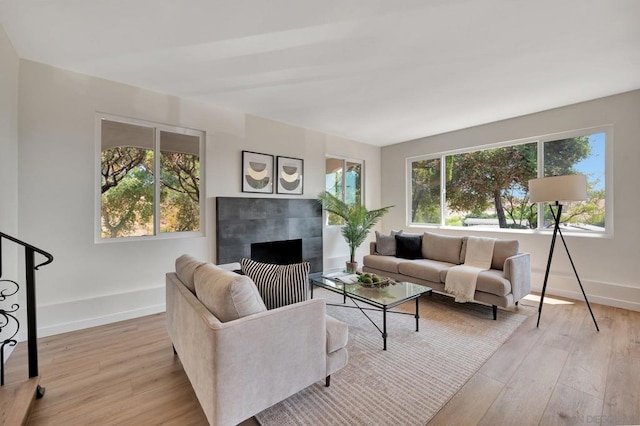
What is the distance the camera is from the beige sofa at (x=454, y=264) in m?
3.03

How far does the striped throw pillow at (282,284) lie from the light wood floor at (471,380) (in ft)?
2.28

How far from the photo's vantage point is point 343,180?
5465 millimetres

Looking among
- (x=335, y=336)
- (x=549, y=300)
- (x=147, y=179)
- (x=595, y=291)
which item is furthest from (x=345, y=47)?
(x=595, y=291)

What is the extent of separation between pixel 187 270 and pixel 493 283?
3028mm

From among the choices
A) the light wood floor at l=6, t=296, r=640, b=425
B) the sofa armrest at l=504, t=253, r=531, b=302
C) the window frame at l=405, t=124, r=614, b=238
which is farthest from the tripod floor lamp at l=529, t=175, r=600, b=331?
the window frame at l=405, t=124, r=614, b=238

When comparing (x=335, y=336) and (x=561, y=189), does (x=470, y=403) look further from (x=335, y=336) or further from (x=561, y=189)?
(x=561, y=189)

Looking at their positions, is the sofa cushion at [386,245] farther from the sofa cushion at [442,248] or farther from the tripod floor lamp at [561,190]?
the tripod floor lamp at [561,190]

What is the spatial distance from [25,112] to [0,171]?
80 cm

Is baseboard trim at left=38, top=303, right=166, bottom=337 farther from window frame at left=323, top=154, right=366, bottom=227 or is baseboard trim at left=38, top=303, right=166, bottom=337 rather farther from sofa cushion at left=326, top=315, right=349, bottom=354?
window frame at left=323, top=154, right=366, bottom=227

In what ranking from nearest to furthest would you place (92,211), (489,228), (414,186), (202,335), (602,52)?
(202,335), (602,52), (92,211), (489,228), (414,186)

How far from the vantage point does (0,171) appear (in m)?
2.17

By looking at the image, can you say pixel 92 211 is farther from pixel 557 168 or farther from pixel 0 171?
pixel 557 168

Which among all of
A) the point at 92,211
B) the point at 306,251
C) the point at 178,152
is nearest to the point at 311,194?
the point at 306,251

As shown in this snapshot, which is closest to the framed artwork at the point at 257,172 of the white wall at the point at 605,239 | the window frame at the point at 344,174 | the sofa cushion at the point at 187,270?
the window frame at the point at 344,174
